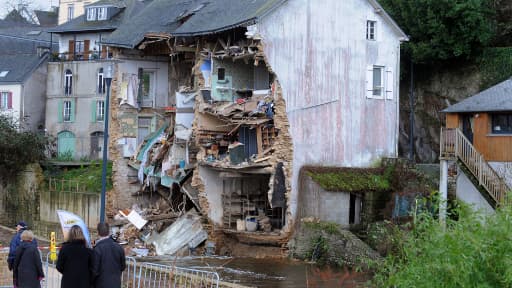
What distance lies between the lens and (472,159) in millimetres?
37438

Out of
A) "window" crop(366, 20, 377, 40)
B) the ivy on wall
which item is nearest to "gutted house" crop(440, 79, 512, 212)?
"window" crop(366, 20, 377, 40)

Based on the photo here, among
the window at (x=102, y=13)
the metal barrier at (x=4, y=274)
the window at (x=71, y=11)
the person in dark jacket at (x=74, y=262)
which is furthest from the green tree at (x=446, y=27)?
the window at (x=71, y=11)

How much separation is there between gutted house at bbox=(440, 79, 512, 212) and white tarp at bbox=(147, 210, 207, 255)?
10.9m

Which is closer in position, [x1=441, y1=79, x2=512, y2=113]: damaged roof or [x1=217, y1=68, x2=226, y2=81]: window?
[x1=441, y1=79, x2=512, y2=113]: damaged roof

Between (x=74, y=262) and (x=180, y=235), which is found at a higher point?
(x=74, y=262)

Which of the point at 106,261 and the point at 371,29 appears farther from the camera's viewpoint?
the point at 371,29

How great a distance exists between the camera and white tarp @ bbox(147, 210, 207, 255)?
41.0m

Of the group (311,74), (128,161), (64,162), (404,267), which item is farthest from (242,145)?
(404,267)

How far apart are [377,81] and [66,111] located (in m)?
20.7

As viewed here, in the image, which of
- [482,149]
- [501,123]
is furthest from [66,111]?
[501,123]

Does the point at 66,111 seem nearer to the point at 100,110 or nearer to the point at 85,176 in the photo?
the point at 100,110

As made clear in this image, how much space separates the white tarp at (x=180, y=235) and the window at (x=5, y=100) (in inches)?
743

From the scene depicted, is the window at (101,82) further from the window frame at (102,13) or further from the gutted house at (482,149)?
the gutted house at (482,149)

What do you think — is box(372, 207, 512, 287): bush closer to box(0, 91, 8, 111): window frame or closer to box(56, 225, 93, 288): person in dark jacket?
box(56, 225, 93, 288): person in dark jacket
